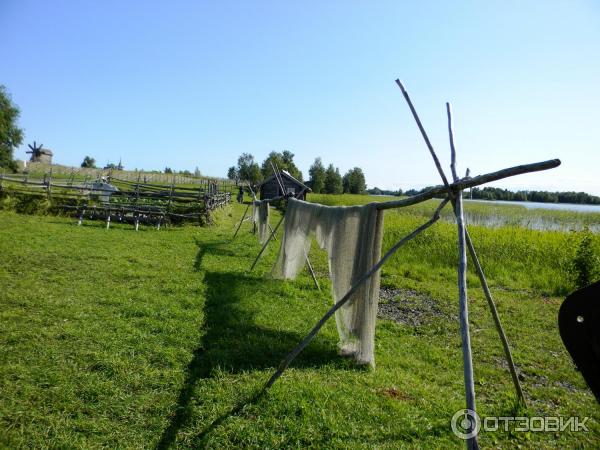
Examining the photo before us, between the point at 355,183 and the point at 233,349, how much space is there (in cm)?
8055

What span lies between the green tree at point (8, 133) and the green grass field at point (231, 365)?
45.0 metres

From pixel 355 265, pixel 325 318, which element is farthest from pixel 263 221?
pixel 325 318

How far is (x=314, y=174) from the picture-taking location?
232ft

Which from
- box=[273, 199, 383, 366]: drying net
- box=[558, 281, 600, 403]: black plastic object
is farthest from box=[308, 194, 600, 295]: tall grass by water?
box=[558, 281, 600, 403]: black plastic object

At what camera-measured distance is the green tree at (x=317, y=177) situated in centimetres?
6875

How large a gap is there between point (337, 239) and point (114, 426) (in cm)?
302

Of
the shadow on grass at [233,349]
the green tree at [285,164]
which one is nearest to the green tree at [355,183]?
the green tree at [285,164]

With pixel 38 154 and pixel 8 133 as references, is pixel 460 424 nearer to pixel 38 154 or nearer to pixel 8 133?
pixel 8 133

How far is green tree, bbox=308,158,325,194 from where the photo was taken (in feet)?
226

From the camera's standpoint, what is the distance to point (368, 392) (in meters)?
3.60

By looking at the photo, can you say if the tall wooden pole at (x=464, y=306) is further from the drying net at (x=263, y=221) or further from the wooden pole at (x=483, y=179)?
the drying net at (x=263, y=221)

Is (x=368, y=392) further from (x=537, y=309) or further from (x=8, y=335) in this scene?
(x=537, y=309)

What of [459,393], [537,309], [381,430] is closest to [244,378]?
[381,430]

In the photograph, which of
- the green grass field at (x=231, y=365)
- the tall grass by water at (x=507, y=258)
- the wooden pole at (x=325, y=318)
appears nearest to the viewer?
the green grass field at (x=231, y=365)
